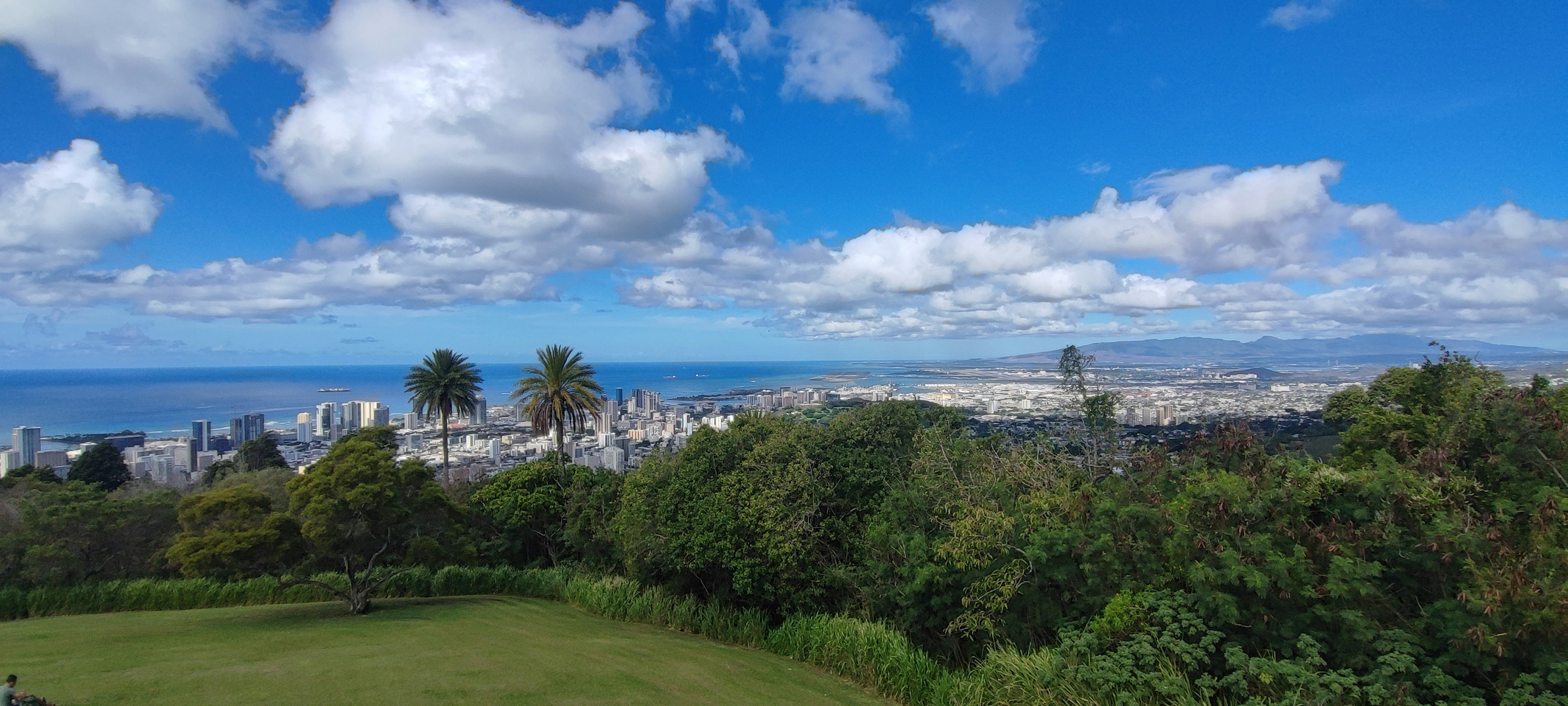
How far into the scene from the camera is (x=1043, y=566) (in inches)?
375

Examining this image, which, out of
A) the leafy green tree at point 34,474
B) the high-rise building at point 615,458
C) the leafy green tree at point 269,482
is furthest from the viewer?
the high-rise building at point 615,458

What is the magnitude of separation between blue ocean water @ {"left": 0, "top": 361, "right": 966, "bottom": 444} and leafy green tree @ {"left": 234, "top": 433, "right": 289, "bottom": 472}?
10.9m

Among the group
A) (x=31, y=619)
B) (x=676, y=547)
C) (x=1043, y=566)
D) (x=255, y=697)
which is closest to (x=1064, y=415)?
(x=1043, y=566)

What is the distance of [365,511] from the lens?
13977 mm

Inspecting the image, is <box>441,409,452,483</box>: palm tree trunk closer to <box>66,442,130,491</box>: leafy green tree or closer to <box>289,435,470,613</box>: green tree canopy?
<box>66,442,130,491</box>: leafy green tree

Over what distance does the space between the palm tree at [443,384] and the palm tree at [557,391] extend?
2.76m

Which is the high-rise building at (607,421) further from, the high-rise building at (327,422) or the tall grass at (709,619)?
the tall grass at (709,619)

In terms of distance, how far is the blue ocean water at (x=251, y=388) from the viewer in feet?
196

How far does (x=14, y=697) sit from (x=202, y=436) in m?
43.7

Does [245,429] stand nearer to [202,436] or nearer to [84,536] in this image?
[202,436]

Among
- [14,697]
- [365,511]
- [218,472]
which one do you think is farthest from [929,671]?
[218,472]

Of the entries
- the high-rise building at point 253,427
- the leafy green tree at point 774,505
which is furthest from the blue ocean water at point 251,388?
the leafy green tree at point 774,505

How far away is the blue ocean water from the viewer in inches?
2349

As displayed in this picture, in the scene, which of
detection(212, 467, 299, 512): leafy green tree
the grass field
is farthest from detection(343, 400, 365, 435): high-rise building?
the grass field
